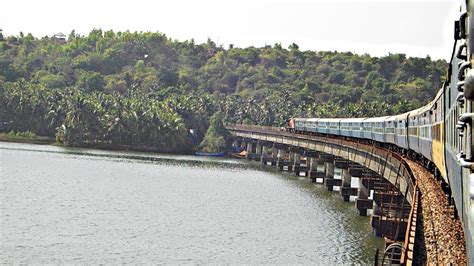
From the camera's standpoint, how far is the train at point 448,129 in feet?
22.7

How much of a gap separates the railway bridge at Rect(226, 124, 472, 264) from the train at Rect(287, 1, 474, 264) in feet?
3.15

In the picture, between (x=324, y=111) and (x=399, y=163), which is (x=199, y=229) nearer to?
(x=399, y=163)

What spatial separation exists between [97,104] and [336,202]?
88178 mm

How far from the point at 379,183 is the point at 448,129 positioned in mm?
38583

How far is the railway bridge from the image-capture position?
2273 cm

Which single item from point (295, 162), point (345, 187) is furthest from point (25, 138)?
point (345, 187)

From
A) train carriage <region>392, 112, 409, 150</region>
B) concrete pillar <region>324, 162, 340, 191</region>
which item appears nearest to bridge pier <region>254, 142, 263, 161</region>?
concrete pillar <region>324, 162, 340, 191</region>

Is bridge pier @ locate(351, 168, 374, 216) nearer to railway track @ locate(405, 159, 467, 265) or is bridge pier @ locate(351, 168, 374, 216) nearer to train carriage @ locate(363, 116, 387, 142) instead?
train carriage @ locate(363, 116, 387, 142)

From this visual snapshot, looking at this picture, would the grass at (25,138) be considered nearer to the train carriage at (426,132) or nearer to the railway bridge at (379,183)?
the railway bridge at (379,183)

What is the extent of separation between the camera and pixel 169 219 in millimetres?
51375

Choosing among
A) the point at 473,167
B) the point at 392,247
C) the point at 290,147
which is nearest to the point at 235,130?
the point at 290,147

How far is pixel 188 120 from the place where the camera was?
150875 millimetres

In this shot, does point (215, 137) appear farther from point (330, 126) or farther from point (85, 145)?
point (330, 126)

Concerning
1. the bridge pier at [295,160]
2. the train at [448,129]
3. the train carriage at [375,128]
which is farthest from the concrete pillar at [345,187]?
the bridge pier at [295,160]
